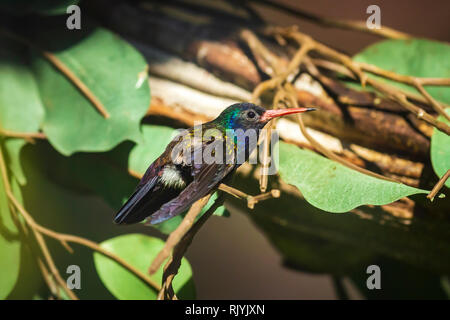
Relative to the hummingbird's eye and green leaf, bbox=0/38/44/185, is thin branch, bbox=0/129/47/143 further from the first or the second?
the hummingbird's eye

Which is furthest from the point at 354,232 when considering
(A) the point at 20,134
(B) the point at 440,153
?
(A) the point at 20,134

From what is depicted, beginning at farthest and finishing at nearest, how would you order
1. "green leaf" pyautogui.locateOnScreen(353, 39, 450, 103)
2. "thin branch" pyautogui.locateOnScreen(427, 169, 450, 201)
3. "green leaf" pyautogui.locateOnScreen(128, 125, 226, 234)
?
"green leaf" pyautogui.locateOnScreen(353, 39, 450, 103), "green leaf" pyautogui.locateOnScreen(128, 125, 226, 234), "thin branch" pyautogui.locateOnScreen(427, 169, 450, 201)

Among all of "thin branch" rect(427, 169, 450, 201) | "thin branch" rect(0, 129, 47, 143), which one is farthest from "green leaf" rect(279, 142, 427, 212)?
"thin branch" rect(0, 129, 47, 143)

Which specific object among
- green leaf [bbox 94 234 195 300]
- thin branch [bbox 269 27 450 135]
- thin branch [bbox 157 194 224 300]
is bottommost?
green leaf [bbox 94 234 195 300]

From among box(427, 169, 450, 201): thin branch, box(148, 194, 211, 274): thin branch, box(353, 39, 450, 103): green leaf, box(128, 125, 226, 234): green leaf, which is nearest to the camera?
box(148, 194, 211, 274): thin branch

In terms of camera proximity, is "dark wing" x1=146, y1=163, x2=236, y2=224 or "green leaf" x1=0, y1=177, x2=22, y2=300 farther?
"green leaf" x1=0, y1=177, x2=22, y2=300

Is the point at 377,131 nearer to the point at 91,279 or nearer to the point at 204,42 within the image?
the point at 204,42
